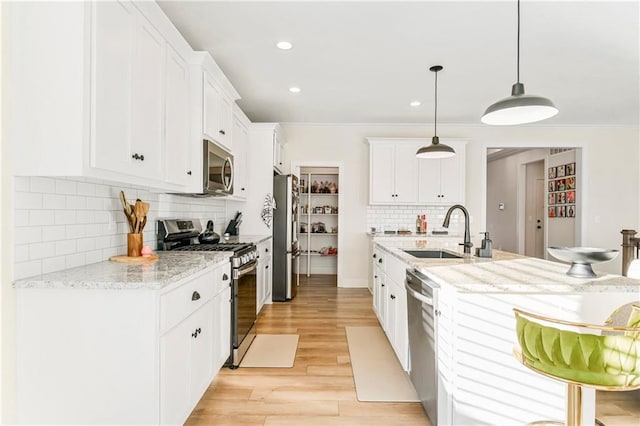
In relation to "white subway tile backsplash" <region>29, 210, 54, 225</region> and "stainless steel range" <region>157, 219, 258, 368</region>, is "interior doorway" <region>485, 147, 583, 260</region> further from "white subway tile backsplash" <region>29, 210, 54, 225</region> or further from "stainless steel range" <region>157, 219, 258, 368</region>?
"white subway tile backsplash" <region>29, 210, 54, 225</region>

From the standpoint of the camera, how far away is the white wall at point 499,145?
18.6 feet

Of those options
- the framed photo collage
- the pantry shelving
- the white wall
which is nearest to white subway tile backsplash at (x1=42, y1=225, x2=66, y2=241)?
the white wall

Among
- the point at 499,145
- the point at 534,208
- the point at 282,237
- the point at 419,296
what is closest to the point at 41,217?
the point at 419,296

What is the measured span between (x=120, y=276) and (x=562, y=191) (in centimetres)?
752

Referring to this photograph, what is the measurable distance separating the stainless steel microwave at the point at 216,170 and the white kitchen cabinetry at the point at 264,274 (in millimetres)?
955

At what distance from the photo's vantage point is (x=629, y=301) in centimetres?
157

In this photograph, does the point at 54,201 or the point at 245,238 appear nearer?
the point at 54,201

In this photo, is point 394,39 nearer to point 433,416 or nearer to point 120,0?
point 120,0

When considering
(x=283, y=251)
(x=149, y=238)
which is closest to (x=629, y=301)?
(x=149, y=238)

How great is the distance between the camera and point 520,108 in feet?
6.29

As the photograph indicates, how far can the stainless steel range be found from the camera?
2.66 m

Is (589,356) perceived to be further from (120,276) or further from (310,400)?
(120,276)

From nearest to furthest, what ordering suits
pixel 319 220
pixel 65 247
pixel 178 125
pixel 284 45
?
pixel 65 247 → pixel 178 125 → pixel 284 45 → pixel 319 220

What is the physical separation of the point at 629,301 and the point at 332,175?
5585 millimetres
